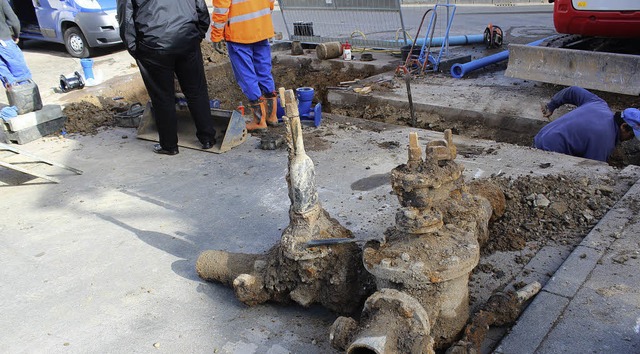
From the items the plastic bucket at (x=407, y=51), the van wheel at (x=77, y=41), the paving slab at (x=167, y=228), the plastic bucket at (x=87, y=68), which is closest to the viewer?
the paving slab at (x=167, y=228)

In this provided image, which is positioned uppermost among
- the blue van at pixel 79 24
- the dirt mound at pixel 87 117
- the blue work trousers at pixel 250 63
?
the blue van at pixel 79 24

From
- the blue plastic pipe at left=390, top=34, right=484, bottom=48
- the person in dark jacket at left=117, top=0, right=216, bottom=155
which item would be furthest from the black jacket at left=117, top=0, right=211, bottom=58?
the blue plastic pipe at left=390, top=34, right=484, bottom=48

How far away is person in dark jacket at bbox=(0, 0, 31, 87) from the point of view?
7457 mm

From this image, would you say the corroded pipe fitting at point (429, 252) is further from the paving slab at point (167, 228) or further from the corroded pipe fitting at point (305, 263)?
the paving slab at point (167, 228)

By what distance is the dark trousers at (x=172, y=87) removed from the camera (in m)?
5.42

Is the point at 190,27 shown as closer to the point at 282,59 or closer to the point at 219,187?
the point at 219,187

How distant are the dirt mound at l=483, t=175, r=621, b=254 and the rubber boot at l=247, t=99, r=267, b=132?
3194 mm

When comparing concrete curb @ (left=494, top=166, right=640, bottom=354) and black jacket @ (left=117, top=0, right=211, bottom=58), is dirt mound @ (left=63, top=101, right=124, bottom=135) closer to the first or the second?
black jacket @ (left=117, top=0, right=211, bottom=58)

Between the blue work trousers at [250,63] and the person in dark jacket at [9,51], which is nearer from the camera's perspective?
the blue work trousers at [250,63]

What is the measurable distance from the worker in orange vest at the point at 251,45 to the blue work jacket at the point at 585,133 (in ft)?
10.6

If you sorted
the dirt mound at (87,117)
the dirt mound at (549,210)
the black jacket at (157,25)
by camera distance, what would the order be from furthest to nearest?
the dirt mound at (87,117), the black jacket at (157,25), the dirt mound at (549,210)

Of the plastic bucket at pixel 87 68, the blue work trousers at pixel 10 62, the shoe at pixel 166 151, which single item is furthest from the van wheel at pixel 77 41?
the shoe at pixel 166 151

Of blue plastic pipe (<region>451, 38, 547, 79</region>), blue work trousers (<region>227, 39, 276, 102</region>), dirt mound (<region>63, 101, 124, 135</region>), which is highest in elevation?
blue work trousers (<region>227, 39, 276, 102</region>)

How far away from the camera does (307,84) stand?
30.1 feet
